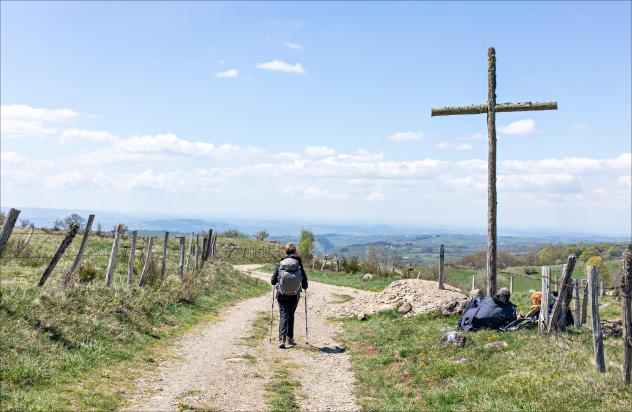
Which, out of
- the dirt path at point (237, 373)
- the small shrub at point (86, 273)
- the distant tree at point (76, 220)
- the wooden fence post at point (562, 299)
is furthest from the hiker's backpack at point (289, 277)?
the small shrub at point (86, 273)

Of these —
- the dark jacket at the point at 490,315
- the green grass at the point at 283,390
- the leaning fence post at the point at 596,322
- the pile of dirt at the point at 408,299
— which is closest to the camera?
the green grass at the point at 283,390

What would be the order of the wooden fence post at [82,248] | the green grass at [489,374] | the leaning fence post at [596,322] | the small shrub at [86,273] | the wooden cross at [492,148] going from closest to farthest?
the green grass at [489,374] → the leaning fence post at [596,322] → the wooden fence post at [82,248] → the wooden cross at [492,148] → the small shrub at [86,273]

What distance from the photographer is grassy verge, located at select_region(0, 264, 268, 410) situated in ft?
26.3

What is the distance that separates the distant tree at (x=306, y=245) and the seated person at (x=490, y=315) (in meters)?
39.1

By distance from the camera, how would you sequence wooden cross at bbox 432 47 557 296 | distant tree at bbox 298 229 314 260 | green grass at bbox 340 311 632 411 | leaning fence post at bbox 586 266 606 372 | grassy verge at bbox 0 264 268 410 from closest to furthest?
green grass at bbox 340 311 632 411, grassy verge at bbox 0 264 268 410, leaning fence post at bbox 586 266 606 372, wooden cross at bbox 432 47 557 296, distant tree at bbox 298 229 314 260

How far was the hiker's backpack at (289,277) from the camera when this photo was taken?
1369 centimetres

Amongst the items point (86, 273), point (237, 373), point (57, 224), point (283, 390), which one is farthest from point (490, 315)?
point (57, 224)

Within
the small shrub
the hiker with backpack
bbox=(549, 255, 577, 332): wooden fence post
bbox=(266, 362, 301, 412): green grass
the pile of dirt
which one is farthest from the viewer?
the pile of dirt

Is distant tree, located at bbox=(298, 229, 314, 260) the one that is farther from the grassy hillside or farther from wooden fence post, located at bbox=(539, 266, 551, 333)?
wooden fence post, located at bbox=(539, 266, 551, 333)

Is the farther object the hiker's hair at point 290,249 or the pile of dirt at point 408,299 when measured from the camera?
the pile of dirt at point 408,299

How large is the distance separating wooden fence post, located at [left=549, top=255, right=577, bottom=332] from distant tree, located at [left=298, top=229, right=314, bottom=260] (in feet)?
134

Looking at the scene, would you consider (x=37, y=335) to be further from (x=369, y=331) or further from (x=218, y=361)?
(x=369, y=331)

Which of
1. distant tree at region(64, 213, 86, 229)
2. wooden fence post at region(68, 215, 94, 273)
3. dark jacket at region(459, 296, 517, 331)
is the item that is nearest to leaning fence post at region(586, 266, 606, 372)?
dark jacket at region(459, 296, 517, 331)

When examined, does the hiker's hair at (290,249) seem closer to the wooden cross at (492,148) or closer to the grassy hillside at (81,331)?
the grassy hillside at (81,331)
